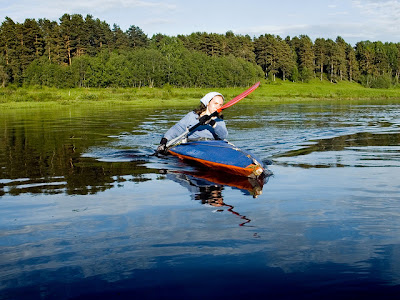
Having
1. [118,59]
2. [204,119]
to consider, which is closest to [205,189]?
[204,119]

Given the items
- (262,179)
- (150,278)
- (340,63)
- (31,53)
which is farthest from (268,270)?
(340,63)

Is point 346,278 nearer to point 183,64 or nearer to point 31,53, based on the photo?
point 183,64

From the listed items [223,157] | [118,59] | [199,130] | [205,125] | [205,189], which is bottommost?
[205,189]

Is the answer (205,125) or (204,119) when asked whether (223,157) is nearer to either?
(204,119)

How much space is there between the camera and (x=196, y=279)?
379 centimetres

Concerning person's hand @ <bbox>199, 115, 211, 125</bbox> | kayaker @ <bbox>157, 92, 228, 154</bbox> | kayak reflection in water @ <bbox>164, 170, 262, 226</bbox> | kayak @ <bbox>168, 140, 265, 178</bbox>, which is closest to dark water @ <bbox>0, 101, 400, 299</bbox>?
kayak reflection in water @ <bbox>164, 170, 262, 226</bbox>

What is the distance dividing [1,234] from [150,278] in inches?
85.8

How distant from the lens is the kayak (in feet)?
27.3

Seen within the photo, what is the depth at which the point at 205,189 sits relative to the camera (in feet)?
25.0

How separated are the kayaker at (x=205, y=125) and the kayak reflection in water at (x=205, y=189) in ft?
7.56

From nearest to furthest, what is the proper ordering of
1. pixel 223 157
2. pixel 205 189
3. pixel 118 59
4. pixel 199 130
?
pixel 205 189, pixel 223 157, pixel 199 130, pixel 118 59

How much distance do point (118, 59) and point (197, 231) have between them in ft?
263

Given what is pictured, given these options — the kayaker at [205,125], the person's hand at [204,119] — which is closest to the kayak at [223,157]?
the person's hand at [204,119]

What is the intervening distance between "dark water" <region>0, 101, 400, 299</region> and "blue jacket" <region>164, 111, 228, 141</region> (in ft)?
5.13
